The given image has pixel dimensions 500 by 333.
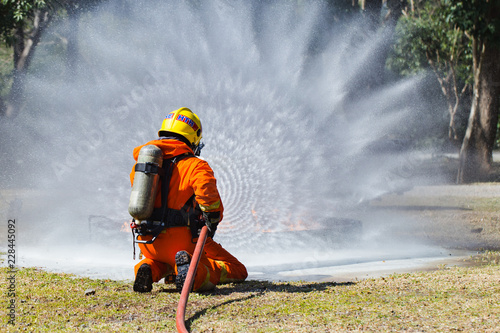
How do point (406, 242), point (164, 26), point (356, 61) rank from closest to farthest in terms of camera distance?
point (406, 242) → point (164, 26) → point (356, 61)

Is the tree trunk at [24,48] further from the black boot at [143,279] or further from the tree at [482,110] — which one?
the black boot at [143,279]

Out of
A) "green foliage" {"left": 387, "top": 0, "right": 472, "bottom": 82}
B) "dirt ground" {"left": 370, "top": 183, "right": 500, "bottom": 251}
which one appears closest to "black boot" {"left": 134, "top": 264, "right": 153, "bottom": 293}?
"dirt ground" {"left": 370, "top": 183, "right": 500, "bottom": 251}

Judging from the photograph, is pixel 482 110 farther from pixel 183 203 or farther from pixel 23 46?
pixel 183 203

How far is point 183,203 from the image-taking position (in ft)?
16.7

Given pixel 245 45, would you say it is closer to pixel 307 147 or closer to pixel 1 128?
pixel 307 147

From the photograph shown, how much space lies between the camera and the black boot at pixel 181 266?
477cm

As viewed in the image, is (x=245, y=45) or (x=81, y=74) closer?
(x=245, y=45)

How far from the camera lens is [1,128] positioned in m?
24.1

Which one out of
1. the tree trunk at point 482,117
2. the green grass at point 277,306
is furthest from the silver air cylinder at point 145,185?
the tree trunk at point 482,117

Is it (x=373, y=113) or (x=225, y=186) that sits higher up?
(x=373, y=113)

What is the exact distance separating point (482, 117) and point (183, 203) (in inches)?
743

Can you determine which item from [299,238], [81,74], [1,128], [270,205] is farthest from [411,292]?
[1,128]

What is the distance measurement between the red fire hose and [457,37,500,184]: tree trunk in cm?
1835

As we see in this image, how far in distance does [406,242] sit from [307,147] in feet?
10.6
